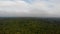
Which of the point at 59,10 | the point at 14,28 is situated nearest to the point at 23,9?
the point at 14,28

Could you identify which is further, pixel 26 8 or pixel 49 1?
pixel 49 1

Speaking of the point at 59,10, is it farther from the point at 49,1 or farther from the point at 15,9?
the point at 15,9

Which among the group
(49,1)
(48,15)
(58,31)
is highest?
(49,1)

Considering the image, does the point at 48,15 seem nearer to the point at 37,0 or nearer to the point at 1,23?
the point at 37,0

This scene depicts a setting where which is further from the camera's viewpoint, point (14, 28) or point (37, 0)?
point (37, 0)

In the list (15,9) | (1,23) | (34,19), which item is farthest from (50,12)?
(1,23)

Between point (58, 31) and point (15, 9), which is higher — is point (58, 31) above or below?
below
